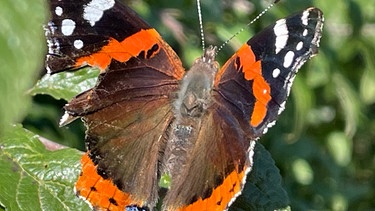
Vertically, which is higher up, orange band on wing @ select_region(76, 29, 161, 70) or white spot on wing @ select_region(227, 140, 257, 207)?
orange band on wing @ select_region(76, 29, 161, 70)

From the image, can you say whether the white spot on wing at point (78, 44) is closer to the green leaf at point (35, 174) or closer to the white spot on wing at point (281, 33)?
the green leaf at point (35, 174)

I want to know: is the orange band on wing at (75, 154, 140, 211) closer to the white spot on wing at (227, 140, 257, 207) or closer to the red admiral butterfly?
the red admiral butterfly

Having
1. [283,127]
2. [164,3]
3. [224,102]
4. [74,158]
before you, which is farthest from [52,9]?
[283,127]

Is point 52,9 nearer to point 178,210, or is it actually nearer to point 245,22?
point 178,210

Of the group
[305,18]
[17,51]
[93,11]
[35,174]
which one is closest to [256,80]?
[305,18]

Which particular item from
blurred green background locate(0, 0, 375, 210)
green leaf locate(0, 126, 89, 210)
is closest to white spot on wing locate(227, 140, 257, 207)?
green leaf locate(0, 126, 89, 210)

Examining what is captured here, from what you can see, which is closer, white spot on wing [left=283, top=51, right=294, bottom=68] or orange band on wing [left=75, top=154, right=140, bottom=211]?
orange band on wing [left=75, top=154, right=140, bottom=211]

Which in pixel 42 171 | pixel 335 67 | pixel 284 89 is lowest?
pixel 42 171
